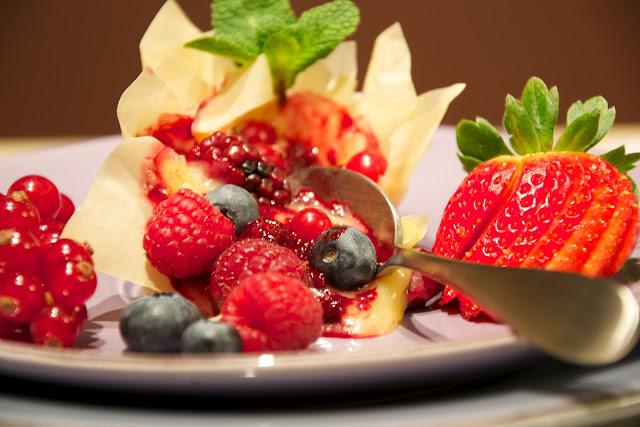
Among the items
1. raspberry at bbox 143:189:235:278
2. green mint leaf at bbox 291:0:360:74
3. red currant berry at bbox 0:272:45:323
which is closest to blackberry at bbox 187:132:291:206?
raspberry at bbox 143:189:235:278

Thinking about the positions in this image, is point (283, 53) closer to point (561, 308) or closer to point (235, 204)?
point (235, 204)

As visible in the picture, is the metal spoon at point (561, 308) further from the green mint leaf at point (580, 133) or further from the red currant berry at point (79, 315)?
the red currant berry at point (79, 315)

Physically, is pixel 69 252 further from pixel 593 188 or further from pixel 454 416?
pixel 593 188

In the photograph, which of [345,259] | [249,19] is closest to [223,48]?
[249,19]

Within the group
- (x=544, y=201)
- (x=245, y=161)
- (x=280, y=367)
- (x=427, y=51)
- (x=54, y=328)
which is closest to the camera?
(x=280, y=367)

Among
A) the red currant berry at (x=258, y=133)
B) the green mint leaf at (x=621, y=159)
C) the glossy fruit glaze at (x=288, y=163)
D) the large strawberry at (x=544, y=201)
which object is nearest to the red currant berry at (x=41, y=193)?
the glossy fruit glaze at (x=288, y=163)

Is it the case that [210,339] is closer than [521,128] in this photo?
Yes

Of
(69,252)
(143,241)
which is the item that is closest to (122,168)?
(143,241)
